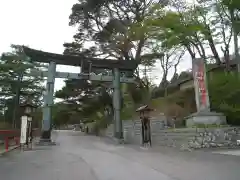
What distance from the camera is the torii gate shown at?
25.4 metres

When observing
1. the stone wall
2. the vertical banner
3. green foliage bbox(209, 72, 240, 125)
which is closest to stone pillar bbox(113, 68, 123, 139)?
the stone wall

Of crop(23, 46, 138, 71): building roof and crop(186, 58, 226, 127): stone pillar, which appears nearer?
crop(186, 58, 226, 127): stone pillar

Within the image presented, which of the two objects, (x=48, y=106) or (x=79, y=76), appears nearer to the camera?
(x=48, y=106)

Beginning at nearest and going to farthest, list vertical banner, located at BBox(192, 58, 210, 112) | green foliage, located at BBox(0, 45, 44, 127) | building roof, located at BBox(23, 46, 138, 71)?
vertical banner, located at BBox(192, 58, 210, 112)
building roof, located at BBox(23, 46, 138, 71)
green foliage, located at BBox(0, 45, 44, 127)

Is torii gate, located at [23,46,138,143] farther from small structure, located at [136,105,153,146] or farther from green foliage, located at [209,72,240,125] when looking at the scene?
green foliage, located at [209,72,240,125]

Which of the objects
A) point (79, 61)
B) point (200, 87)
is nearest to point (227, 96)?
point (200, 87)

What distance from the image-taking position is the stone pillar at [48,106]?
24734mm

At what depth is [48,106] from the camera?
2534cm

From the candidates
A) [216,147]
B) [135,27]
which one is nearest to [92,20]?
[135,27]

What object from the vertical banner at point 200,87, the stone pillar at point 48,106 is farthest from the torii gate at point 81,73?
the vertical banner at point 200,87

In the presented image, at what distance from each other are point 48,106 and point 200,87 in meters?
12.8

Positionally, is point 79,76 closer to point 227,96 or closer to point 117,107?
point 117,107

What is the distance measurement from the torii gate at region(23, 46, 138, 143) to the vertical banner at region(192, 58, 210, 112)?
34.6ft

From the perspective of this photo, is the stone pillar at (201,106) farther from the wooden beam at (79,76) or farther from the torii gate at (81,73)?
the wooden beam at (79,76)
